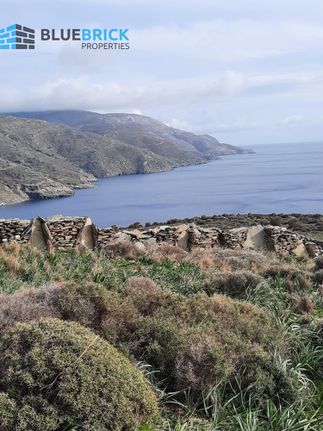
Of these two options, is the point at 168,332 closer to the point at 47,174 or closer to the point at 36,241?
the point at 36,241

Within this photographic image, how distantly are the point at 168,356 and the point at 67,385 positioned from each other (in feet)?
5.09

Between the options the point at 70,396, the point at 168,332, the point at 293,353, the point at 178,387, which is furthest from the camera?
the point at 293,353

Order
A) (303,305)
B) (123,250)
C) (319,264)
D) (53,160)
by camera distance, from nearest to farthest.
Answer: (303,305), (319,264), (123,250), (53,160)

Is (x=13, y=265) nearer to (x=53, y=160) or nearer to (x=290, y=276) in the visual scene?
(x=290, y=276)

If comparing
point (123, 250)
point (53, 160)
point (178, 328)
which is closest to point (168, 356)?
point (178, 328)

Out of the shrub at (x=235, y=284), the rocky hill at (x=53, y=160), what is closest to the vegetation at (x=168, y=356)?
the shrub at (x=235, y=284)

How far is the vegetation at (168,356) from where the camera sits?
4.40m

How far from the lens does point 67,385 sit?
429cm

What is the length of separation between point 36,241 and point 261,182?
117 meters

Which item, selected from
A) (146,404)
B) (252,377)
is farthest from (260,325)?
(146,404)

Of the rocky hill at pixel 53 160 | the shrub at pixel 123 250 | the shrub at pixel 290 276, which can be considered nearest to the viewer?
the shrub at pixel 290 276

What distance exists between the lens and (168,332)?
5.89 m

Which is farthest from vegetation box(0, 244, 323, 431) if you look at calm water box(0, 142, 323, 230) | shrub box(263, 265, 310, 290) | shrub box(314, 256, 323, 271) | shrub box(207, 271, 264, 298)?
calm water box(0, 142, 323, 230)

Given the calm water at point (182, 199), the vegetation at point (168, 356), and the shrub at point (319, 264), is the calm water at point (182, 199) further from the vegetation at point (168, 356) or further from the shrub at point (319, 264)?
the vegetation at point (168, 356)
